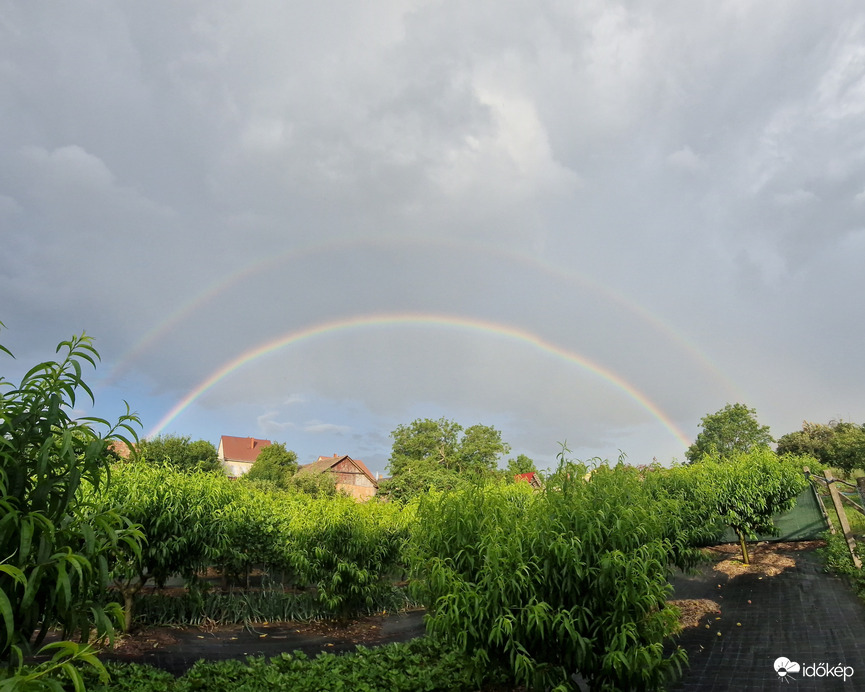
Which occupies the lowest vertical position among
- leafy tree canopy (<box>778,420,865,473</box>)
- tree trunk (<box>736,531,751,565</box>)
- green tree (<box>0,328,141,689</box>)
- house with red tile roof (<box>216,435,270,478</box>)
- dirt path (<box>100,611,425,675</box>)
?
dirt path (<box>100,611,425,675</box>)

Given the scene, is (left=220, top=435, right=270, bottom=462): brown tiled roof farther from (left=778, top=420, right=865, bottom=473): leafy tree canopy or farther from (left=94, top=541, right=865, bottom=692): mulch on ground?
(left=94, top=541, right=865, bottom=692): mulch on ground

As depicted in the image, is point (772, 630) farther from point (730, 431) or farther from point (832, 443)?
point (730, 431)

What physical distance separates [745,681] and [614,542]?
3.73m

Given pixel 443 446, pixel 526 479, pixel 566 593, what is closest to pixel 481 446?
pixel 443 446

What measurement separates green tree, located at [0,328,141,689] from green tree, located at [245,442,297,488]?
39802mm

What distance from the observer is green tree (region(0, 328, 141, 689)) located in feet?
7.23

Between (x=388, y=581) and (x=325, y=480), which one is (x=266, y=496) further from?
(x=325, y=480)

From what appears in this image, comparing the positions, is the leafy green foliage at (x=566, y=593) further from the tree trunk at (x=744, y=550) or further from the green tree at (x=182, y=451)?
the green tree at (x=182, y=451)

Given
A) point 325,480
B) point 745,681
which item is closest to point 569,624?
point 745,681

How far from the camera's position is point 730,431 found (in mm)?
59438

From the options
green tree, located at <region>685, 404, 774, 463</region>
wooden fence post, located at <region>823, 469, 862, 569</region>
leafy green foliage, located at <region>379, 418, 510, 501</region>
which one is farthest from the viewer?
green tree, located at <region>685, 404, 774, 463</region>

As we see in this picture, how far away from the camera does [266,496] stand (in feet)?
38.9

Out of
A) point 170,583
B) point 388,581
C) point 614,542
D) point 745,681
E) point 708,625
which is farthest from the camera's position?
point 170,583

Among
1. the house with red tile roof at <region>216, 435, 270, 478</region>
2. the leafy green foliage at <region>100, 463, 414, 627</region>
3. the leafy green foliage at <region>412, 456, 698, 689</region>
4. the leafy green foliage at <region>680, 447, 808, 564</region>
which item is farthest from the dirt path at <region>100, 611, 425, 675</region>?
the house with red tile roof at <region>216, 435, 270, 478</region>
